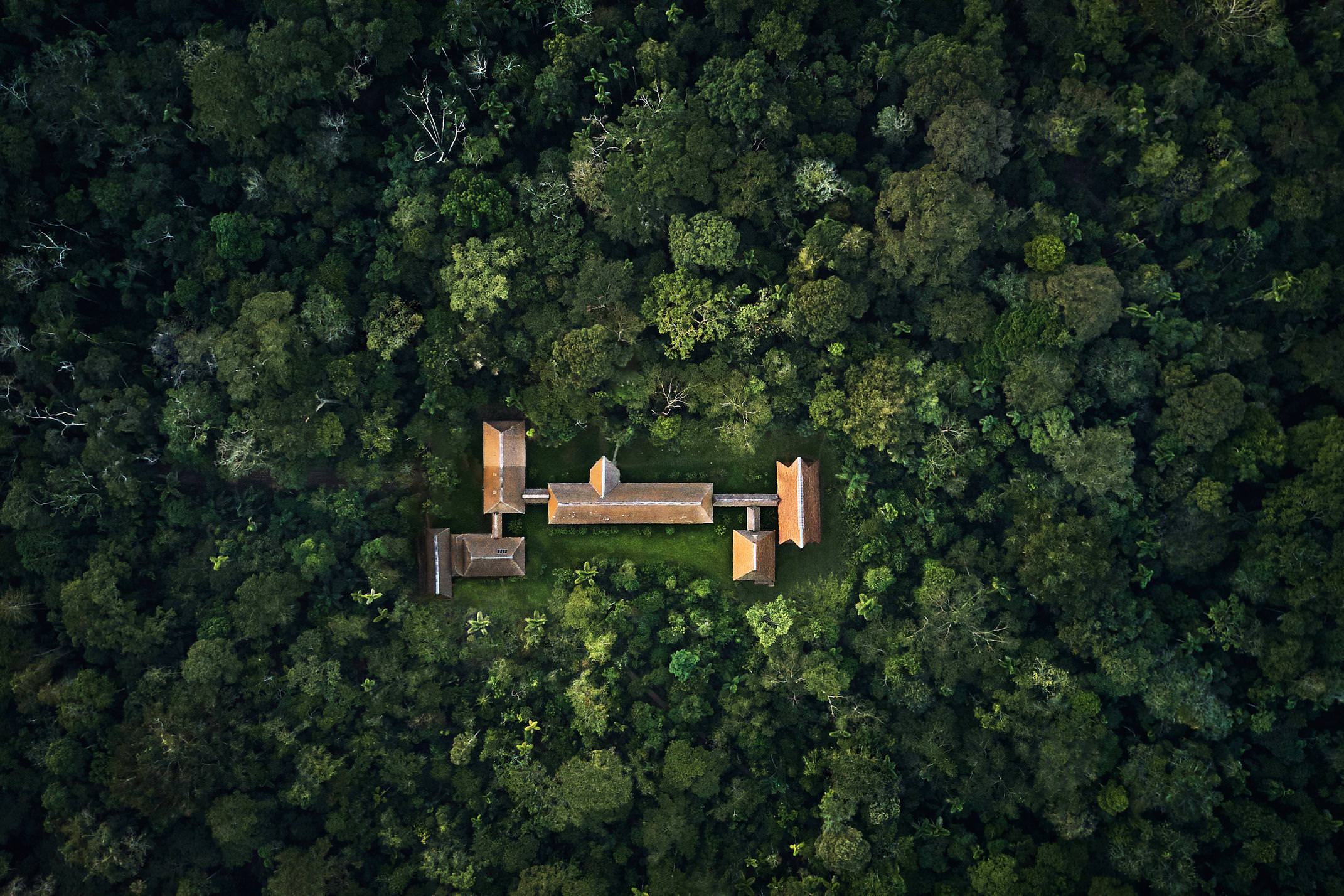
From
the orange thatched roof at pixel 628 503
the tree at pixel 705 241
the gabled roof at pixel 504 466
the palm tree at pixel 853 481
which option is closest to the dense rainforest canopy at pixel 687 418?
the palm tree at pixel 853 481

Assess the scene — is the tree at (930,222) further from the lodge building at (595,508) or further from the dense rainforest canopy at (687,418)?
the lodge building at (595,508)

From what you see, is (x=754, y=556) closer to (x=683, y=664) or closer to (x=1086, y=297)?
(x=683, y=664)

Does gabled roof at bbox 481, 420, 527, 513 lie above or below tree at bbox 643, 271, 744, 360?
below

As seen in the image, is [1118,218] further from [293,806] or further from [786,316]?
[293,806]

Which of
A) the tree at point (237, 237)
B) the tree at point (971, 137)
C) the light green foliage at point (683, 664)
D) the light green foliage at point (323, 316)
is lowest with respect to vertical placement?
the light green foliage at point (683, 664)

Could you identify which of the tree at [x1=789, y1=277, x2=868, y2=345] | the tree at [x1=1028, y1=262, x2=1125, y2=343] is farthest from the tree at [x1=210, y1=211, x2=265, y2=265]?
the tree at [x1=1028, y1=262, x2=1125, y2=343]

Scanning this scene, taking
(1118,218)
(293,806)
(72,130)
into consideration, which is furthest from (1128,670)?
(72,130)

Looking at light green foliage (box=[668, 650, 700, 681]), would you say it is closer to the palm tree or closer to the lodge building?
the lodge building
